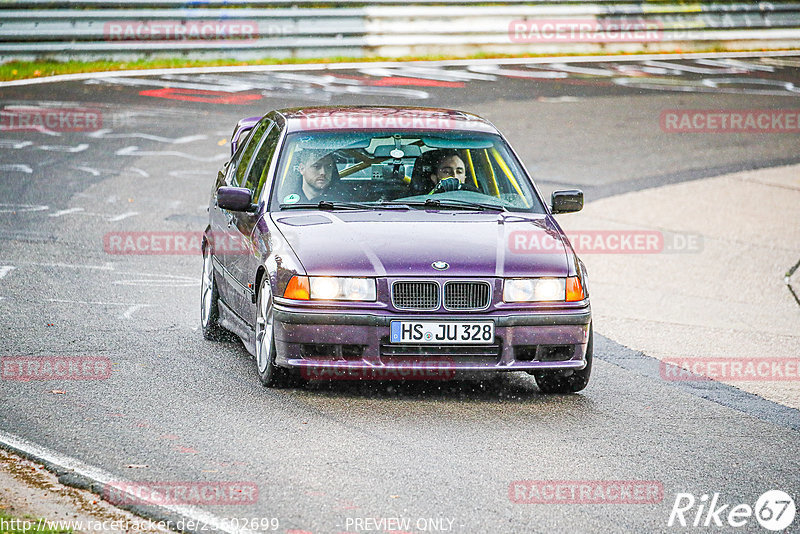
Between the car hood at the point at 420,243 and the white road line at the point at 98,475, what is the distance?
1.74 meters

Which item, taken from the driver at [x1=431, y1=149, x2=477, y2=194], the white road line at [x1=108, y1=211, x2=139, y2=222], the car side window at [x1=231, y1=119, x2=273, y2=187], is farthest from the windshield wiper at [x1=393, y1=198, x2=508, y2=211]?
the white road line at [x1=108, y1=211, x2=139, y2=222]

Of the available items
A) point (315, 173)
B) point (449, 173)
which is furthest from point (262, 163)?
point (449, 173)

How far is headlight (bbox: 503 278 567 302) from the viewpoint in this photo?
7441mm

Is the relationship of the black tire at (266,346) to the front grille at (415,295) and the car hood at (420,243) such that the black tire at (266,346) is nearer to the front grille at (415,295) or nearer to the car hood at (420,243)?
the car hood at (420,243)

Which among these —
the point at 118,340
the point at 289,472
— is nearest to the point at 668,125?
the point at 118,340

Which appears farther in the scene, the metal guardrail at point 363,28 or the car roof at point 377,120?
the metal guardrail at point 363,28

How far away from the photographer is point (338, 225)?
7.90m

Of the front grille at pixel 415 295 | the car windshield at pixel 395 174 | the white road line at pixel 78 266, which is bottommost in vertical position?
the white road line at pixel 78 266

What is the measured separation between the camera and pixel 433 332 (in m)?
7.32

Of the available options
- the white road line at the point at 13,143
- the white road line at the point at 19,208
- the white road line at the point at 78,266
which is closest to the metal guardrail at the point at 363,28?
the white road line at the point at 13,143

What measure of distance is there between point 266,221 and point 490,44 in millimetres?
20856

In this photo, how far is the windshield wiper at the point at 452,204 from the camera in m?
8.41

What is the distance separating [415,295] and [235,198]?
1550 mm

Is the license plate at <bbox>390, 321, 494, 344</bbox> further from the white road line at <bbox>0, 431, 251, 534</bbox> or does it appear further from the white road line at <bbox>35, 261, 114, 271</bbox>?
the white road line at <bbox>35, 261, 114, 271</bbox>
